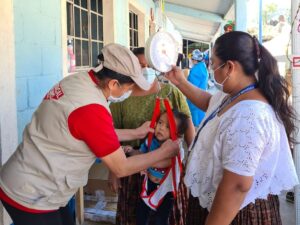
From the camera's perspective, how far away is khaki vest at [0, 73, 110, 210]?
61.9 inches

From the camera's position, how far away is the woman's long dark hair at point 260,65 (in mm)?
1425

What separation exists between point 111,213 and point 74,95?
79.8 inches

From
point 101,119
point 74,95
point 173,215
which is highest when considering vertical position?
point 74,95

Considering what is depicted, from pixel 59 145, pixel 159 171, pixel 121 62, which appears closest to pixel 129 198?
pixel 159 171

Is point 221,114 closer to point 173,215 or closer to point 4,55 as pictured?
point 173,215

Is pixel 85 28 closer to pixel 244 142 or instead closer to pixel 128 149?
pixel 128 149

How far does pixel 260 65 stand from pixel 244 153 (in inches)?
15.1

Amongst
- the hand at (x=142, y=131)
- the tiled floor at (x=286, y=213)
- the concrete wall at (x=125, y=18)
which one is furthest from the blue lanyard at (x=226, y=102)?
the concrete wall at (x=125, y=18)

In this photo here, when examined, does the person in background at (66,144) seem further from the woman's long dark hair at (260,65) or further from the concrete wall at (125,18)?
the concrete wall at (125,18)

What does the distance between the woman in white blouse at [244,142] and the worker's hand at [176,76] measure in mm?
543

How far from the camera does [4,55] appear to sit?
2.21 m

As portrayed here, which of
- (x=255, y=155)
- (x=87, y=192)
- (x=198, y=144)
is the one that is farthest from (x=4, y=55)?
(x=87, y=192)

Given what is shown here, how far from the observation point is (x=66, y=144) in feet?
5.19

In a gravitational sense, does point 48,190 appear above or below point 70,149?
below
